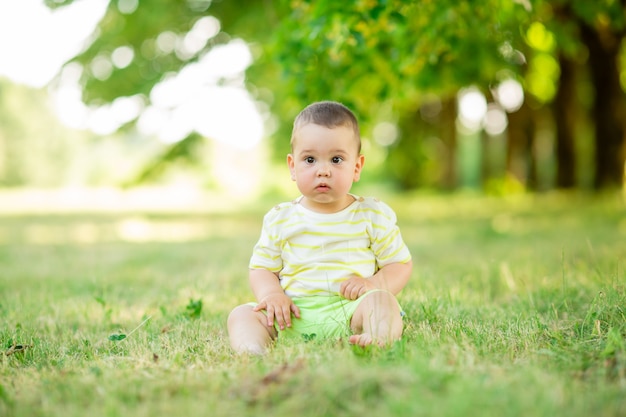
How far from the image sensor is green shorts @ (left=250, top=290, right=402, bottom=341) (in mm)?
3053

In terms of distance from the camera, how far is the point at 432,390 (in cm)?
213

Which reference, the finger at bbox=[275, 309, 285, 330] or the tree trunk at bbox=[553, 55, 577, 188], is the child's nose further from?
the tree trunk at bbox=[553, 55, 577, 188]

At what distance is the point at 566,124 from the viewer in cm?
1609

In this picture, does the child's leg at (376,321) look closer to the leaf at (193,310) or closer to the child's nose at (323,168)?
the child's nose at (323,168)

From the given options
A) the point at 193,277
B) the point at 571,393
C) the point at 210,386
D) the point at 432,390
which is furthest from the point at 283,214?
the point at 193,277

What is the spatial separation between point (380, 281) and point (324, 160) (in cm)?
69

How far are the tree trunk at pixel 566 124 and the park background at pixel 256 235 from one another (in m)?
0.08

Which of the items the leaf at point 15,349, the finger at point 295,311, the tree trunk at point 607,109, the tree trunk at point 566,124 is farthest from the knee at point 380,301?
the tree trunk at point 566,124

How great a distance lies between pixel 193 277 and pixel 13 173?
3844 cm

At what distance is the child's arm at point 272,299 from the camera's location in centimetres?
308

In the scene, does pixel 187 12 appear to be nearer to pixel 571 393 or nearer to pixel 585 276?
pixel 585 276

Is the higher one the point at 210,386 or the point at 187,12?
the point at 187,12

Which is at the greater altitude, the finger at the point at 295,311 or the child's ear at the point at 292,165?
the child's ear at the point at 292,165

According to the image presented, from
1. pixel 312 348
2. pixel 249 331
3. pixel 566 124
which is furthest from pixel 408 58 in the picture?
pixel 566 124
